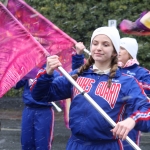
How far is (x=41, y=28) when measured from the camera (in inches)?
212

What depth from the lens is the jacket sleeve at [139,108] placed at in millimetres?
3609

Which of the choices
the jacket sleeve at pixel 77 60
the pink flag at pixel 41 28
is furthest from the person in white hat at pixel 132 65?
the pink flag at pixel 41 28

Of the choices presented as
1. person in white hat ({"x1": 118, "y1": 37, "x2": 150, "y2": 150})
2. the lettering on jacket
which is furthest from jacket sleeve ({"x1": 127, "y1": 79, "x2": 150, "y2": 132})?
person in white hat ({"x1": 118, "y1": 37, "x2": 150, "y2": 150})

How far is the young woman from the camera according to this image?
3791 millimetres

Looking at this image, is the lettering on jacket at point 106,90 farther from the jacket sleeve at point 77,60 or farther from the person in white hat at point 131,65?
the person in white hat at point 131,65

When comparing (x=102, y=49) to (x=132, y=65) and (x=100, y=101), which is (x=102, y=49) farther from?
(x=132, y=65)

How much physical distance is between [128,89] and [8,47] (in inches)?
44.8

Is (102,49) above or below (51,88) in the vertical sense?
above

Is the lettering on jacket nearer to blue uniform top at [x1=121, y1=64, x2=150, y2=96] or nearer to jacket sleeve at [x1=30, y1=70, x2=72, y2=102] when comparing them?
jacket sleeve at [x1=30, y1=70, x2=72, y2=102]

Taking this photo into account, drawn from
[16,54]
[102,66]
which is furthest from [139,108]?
[16,54]

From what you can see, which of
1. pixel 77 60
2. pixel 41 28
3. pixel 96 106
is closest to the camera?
pixel 96 106

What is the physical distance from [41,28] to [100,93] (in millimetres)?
1773

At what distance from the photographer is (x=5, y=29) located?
4379 mm

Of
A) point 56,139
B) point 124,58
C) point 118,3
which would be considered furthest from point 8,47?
point 118,3
